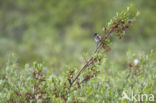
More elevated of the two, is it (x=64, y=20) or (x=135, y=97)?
(x=64, y=20)

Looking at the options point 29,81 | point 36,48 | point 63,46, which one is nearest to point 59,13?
point 63,46

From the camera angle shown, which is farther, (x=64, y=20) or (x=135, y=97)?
(x=64, y=20)

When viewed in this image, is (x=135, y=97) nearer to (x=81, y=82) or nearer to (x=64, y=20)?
(x=81, y=82)

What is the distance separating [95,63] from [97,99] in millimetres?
475

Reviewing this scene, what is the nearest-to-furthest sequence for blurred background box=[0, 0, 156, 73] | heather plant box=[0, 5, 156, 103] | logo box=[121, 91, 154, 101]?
logo box=[121, 91, 154, 101] → heather plant box=[0, 5, 156, 103] → blurred background box=[0, 0, 156, 73]

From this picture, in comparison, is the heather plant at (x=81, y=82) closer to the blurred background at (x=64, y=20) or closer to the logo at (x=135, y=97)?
the logo at (x=135, y=97)

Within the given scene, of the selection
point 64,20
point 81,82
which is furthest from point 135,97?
point 64,20

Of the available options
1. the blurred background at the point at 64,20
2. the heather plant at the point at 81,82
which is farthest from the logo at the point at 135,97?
the blurred background at the point at 64,20

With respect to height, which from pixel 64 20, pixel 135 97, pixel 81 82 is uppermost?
pixel 64 20

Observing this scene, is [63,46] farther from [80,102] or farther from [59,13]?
[80,102]

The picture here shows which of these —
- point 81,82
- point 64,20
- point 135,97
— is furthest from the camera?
point 64,20

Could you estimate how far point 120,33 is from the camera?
349 centimetres

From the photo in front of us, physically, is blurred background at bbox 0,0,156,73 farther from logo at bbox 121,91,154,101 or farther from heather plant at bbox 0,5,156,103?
logo at bbox 121,91,154,101

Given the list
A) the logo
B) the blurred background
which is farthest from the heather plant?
the blurred background
